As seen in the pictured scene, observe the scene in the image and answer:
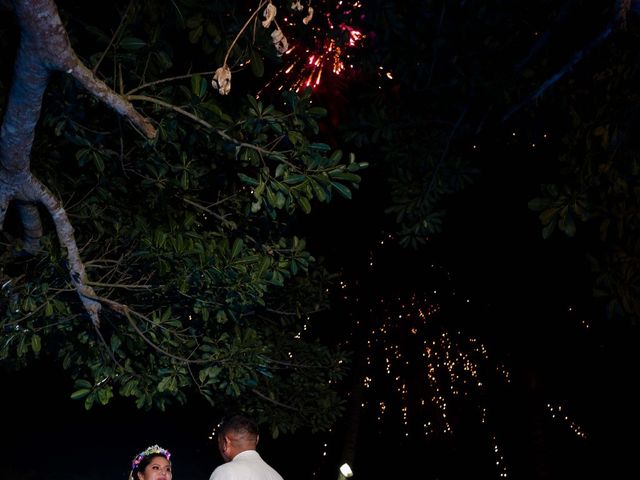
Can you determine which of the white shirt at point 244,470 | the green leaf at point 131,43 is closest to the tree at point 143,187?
the green leaf at point 131,43

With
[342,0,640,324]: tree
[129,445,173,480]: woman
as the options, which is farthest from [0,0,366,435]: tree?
[342,0,640,324]: tree

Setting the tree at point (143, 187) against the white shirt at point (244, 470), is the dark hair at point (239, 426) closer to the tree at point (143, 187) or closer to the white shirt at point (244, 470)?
the white shirt at point (244, 470)

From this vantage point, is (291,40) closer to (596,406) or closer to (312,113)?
(312,113)

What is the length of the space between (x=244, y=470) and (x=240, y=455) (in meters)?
0.19

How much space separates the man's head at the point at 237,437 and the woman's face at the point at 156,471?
45.5 inches

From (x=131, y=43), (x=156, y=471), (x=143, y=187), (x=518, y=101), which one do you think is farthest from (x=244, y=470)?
(x=518, y=101)

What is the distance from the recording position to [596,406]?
1273 cm

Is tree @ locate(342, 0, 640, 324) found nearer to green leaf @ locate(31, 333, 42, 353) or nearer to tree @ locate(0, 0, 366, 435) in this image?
tree @ locate(0, 0, 366, 435)

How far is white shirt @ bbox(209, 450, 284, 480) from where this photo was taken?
13.7 ft

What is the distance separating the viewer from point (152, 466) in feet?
17.8

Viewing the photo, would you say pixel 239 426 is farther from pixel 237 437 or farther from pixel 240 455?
pixel 240 455

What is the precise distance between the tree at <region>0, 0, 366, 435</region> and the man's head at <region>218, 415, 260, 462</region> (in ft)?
2.55

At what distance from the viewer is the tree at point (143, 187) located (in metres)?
4.43

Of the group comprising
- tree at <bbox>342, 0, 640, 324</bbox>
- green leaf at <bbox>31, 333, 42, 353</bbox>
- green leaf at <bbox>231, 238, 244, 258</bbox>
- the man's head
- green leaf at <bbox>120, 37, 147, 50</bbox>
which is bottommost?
the man's head
